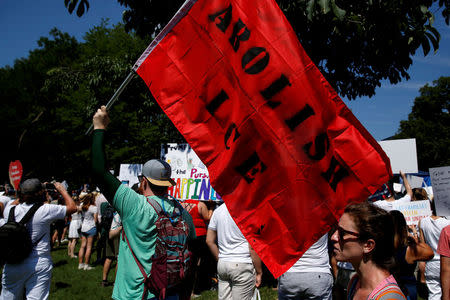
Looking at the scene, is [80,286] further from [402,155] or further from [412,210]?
[402,155]

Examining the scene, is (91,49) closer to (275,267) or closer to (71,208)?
(71,208)

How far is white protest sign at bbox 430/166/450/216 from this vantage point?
4.29 meters

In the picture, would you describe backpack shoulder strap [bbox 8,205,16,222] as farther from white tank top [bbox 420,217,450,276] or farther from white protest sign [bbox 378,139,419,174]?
white protest sign [bbox 378,139,419,174]

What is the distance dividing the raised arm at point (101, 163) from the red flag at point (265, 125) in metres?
0.54

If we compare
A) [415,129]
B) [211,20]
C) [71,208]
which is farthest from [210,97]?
[415,129]

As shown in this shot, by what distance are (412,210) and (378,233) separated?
500 cm

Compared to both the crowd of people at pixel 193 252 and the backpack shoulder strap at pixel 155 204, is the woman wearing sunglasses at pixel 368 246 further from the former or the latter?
the backpack shoulder strap at pixel 155 204

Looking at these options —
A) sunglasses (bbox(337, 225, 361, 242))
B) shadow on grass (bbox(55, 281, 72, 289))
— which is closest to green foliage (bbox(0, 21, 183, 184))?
shadow on grass (bbox(55, 281, 72, 289))

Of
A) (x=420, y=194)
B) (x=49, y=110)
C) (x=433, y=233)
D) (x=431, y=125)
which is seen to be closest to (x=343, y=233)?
(x=433, y=233)

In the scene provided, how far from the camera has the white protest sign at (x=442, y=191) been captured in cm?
429

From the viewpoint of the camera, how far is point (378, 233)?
6.81ft

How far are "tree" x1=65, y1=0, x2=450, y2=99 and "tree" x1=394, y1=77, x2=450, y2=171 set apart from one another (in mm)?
39294

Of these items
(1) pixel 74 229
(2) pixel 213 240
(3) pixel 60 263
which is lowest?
(2) pixel 213 240

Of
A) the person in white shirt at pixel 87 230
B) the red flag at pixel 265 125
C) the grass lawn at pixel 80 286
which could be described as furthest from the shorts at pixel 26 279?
the person in white shirt at pixel 87 230
